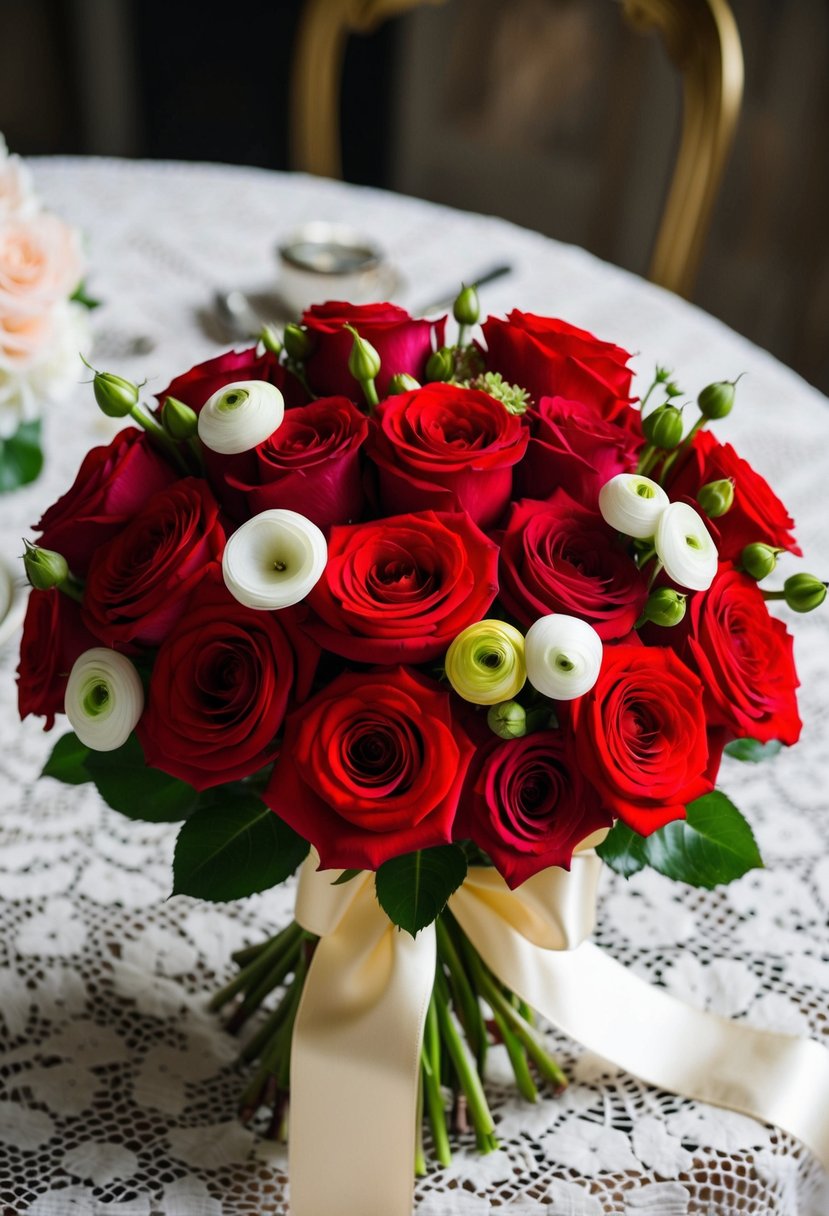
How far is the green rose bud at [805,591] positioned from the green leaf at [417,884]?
0.18m

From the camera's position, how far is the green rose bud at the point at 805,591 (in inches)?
20.2

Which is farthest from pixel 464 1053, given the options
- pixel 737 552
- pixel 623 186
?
pixel 623 186

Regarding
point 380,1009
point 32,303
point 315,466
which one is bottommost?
point 380,1009

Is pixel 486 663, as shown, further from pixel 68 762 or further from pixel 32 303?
pixel 32 303

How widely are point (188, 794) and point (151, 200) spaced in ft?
3.17

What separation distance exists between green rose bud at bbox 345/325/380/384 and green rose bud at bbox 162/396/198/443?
0.07 meters

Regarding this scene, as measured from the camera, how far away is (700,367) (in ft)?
3.78

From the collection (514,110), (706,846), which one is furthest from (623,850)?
(514,110)

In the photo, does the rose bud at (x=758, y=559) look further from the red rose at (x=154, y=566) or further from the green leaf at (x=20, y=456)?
the green leaf at (x=20, y=456)

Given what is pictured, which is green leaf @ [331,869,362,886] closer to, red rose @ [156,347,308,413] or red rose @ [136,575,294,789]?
red rose @ [136,575,294,789]

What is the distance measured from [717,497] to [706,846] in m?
0.15

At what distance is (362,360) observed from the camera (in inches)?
19.8

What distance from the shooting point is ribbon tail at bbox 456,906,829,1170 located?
0.61 metres

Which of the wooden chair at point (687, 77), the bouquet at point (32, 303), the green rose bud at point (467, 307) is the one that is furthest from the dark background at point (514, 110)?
the green rose bud at point (467, 307)
